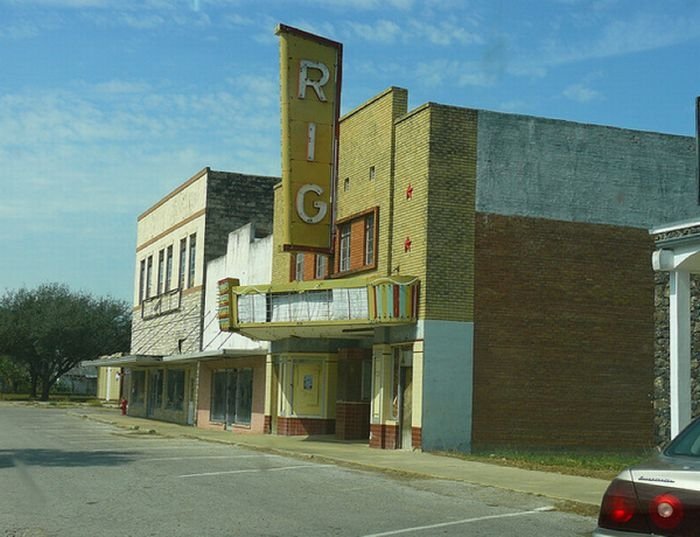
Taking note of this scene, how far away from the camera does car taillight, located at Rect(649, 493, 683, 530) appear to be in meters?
5.57

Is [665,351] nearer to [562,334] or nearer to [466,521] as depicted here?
[562,334]

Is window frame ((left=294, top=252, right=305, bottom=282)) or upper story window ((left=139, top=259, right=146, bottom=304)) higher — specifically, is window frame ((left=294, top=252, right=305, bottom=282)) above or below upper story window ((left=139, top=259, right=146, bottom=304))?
below

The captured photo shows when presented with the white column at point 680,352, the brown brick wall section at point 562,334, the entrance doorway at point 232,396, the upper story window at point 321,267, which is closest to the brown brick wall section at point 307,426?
the entrance doorway at point 232,396

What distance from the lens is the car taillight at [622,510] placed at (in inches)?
227

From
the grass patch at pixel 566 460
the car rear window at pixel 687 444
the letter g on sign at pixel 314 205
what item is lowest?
the grass patch at pixel 566 460

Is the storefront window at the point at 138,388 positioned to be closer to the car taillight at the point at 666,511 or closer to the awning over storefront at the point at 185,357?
the awning over storefront at the point at 185,357

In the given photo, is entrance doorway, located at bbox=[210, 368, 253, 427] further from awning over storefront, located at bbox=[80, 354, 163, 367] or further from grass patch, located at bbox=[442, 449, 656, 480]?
grass patch, located at bbox=[442, 449, 656, 480]

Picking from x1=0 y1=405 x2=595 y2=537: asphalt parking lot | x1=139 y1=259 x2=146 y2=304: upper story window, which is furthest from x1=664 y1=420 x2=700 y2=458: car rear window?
x1=139 y1=259 x2=146 y2=304: upper story window

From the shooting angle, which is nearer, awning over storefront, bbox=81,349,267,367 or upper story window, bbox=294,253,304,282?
upper story window, bbox=294,253,304,282

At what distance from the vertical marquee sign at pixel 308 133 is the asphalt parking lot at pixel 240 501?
23.8 feet

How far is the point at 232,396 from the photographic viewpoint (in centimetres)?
3706

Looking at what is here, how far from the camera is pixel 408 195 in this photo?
25391 mm

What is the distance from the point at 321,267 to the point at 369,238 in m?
2.81

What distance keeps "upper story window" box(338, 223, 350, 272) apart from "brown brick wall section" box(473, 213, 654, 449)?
476cm
